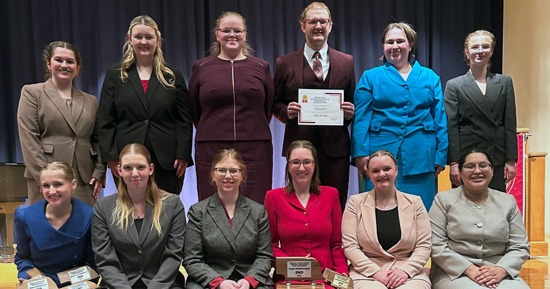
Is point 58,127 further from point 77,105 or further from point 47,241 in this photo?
point 47,241

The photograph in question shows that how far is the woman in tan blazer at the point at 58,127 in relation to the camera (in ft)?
10.4

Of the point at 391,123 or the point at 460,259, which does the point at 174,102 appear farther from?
the point at 460,259

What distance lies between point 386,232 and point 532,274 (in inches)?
73.2

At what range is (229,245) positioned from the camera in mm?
2883

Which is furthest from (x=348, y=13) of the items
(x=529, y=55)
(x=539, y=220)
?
(x=539, y=220)

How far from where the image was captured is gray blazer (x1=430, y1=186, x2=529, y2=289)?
9.86ft

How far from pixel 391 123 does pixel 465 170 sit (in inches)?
21.1

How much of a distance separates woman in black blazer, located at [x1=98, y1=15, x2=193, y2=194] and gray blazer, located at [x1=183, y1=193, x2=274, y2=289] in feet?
1.41

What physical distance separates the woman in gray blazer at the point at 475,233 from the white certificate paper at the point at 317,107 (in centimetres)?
81

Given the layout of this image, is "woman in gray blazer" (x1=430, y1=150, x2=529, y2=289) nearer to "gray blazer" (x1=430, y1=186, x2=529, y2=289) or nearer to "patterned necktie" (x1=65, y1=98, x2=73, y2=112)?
"gray blazer" (x1=430, y1=186, x2=529, y2=289)

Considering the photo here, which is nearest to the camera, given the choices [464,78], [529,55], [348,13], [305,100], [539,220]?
[305,100]

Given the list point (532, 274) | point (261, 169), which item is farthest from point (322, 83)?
point (532, 274)

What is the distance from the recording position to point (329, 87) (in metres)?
3.42

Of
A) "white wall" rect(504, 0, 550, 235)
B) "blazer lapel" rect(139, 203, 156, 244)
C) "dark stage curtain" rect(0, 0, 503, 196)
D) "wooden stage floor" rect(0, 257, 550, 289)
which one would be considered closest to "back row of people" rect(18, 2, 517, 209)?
"blazer lapel" rect(139, 203, 156, 244)
